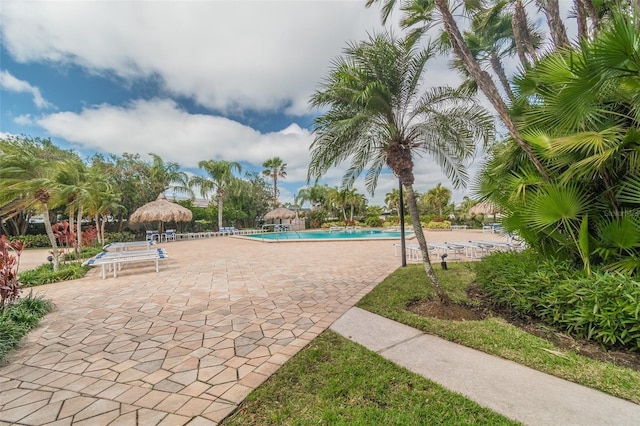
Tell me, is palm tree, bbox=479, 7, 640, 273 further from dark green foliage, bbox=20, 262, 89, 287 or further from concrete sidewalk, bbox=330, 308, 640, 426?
dark green foliage, bbox=20, 262, 89, 287

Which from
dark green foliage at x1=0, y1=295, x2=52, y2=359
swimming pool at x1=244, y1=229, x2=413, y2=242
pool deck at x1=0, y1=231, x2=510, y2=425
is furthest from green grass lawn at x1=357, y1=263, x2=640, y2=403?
swimming pool at x1=244, y1=229, x2=413, y2=242

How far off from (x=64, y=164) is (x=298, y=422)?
12.9 meters

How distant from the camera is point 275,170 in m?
34.3

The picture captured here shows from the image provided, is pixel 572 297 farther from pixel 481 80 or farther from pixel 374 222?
pixel 374 222

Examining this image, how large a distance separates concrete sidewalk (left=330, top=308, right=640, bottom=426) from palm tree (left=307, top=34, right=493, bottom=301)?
1.69 metres

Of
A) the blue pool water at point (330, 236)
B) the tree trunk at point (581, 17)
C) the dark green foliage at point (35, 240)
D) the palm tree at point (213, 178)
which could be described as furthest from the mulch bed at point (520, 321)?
the dark green foliage at point (35, 240)

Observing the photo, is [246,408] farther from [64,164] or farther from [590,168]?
[64,164]

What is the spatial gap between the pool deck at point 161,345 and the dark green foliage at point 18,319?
15cm

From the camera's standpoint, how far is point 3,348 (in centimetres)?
340

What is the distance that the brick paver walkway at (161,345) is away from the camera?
2.38 meters

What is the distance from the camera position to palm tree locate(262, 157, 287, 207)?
3394 cm

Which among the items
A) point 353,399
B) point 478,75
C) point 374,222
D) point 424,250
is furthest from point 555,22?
point 374,222

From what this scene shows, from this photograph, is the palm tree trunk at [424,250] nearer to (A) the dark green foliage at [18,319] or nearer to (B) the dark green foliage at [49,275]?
(A) the dark green foliage at [18,319]

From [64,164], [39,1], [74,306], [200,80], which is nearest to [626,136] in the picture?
[74,306]
